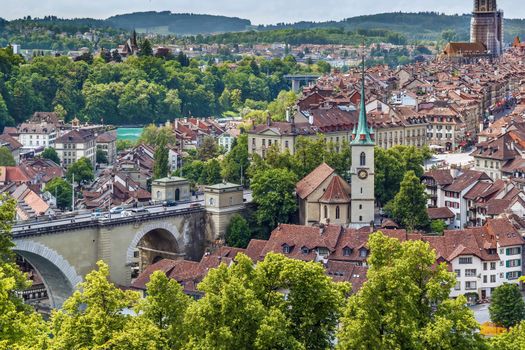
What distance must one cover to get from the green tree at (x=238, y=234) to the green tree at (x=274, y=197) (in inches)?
48.3

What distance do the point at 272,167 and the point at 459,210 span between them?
36.4 ft

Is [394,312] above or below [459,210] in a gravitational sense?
above

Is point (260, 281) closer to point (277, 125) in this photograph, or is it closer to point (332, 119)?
point (277, 125)

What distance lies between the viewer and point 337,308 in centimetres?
4038

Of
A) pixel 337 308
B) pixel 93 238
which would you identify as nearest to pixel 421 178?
pixel 93 238

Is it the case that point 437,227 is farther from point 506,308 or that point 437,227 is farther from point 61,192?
point 61,192

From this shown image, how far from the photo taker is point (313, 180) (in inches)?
2881

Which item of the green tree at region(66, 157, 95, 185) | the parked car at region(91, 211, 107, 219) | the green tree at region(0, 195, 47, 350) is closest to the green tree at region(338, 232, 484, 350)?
the green tree at region(0, 195, 47, 350)

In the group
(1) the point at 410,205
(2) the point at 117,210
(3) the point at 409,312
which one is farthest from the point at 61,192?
(3) the point at 409,312

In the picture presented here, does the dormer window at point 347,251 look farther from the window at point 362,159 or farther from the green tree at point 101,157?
the green tree at point 101,157

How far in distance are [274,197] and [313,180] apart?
250 centimetres

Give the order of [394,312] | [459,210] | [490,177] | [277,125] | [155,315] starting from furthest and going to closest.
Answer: [277,125] < [490,177] < [459,210] < [155,315] < [394,312]

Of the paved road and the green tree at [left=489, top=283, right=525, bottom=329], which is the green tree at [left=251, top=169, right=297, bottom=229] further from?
the green tree at [left=489, top=283, right=525, bottom=329]

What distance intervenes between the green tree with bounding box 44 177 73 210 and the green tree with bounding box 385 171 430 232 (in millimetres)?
26288
